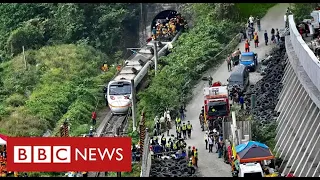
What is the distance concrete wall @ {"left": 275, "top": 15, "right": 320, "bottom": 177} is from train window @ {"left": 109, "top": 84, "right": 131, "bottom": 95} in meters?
9.95

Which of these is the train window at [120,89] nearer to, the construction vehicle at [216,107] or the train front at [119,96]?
the train front at [119,96]

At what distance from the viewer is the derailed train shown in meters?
57.3

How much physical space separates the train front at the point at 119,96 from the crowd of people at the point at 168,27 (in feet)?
49.2

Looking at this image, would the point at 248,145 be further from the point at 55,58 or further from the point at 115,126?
the point at 55,58

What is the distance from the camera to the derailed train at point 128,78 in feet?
188

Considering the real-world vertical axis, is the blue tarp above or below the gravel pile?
above

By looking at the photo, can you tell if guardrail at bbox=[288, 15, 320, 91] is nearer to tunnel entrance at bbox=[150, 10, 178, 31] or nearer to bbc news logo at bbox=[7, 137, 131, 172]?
bbc news logo at bbox=[7, 137, 131, 172]

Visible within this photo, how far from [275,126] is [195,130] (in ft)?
16.1

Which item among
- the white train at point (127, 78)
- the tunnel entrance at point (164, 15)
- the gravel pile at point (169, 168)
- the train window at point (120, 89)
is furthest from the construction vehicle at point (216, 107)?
the tunnel entrance at point (164, 15)

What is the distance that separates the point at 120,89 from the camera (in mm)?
58188

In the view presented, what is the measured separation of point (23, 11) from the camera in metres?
82.3

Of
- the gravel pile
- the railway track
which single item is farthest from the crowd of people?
the gravel pile

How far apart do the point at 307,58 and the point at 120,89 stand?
47.3 ft

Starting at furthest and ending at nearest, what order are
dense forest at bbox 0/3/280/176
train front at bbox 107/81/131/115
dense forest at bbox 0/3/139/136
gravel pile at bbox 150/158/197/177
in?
dense forest at bbox 0/3/139/136 → dense forest at bbox 0/3/280/176 → train front at bbox 107/81/131/115 → gravel pile at bbox 150/158/197/177
